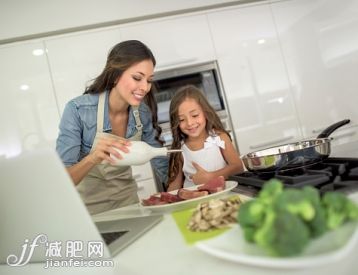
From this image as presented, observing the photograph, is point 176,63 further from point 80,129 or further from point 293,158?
point 293,158

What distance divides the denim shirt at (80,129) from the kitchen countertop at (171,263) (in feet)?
1.98

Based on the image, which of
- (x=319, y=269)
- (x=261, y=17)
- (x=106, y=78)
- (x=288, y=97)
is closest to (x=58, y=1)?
(x=106, y=78)

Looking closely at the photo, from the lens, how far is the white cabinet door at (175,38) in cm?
211

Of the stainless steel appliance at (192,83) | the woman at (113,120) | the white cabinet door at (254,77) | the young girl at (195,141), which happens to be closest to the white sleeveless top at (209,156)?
the young girl at (195,141)

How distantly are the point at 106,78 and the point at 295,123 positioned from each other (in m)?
1.46

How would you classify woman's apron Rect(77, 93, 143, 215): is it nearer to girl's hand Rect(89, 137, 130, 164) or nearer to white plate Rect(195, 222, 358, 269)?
girl's hand Rect(89, 137, 130, 164)

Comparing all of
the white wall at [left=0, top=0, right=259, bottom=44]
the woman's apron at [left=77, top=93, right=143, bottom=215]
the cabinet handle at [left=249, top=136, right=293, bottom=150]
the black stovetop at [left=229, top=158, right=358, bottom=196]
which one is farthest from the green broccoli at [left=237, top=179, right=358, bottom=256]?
the white wall at [left=0, top=0, right=259, bottom=44]

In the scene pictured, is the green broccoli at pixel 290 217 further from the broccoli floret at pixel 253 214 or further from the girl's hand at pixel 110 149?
the girl's hand at pixel 110 149

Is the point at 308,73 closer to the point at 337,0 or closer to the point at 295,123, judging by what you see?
the point at 295,123

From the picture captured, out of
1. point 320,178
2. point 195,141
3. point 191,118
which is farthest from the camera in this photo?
point 195,141

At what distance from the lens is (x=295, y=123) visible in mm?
2240

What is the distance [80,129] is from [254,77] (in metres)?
1.40

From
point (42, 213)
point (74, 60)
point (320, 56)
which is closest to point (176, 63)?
point (74, 60)

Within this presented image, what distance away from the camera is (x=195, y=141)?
1652mm
